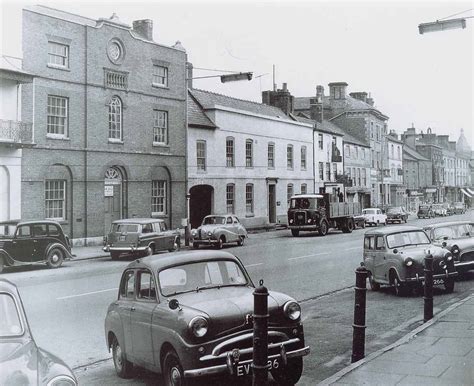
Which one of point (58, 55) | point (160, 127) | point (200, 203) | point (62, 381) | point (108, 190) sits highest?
point (58, 55)

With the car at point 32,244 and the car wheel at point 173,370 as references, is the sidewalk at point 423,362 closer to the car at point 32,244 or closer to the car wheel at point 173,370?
the car wheel at point 173,370

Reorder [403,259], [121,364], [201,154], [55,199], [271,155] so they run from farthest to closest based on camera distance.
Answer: [271,155] < [201,154] < [55,199] < [403,259] < [121,364]

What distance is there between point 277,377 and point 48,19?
21406 mm

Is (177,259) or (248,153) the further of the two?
(248,153)

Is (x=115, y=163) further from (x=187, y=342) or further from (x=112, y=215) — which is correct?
(x=187, y=342)

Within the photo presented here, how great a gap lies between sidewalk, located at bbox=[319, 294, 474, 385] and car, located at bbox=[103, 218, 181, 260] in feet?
45.9

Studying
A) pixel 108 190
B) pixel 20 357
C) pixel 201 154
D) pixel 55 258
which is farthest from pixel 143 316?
pixel 201 154

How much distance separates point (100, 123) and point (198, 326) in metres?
22.2

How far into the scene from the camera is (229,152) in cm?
3619

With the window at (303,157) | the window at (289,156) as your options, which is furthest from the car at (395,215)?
the window at (289,156)

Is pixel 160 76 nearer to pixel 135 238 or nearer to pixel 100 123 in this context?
pixel 100 123

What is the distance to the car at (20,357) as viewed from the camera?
4211 mm

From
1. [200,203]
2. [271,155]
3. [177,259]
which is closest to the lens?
[177,259]

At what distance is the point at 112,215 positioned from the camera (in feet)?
89.6
